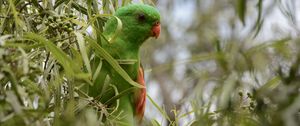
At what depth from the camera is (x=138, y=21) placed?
175cm

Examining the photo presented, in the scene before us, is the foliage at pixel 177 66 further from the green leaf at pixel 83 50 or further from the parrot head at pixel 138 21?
the parrot head at pixel 138 21

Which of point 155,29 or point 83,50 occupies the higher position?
point 83,50

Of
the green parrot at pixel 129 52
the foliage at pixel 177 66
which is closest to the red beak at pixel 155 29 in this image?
the green parrot at pixel 129 52

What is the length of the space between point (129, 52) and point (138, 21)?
12 centimetres

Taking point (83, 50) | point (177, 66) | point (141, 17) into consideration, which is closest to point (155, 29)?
point (141, 17)

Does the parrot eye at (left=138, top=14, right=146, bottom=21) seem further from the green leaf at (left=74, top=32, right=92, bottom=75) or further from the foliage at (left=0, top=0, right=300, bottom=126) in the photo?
the green leaf at (left=74, top=32, right=92, bottom=75)

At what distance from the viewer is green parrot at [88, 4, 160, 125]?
4.84 feet

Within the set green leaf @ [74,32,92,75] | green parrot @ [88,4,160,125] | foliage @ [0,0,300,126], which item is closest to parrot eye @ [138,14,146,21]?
green parrot @ [88,4,160,125]

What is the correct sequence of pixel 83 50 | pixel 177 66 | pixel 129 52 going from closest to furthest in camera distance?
1. pixel 177 66
2. pixel 83 50
3. pixel 129 52

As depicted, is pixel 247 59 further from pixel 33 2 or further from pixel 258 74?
pixel 33 2

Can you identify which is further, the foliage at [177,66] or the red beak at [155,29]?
the red beak at [155,29]

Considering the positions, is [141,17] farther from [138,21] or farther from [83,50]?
[83,50]

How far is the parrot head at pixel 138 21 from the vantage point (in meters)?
1.72

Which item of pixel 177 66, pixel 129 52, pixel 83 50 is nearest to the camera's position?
pixel 177 66
